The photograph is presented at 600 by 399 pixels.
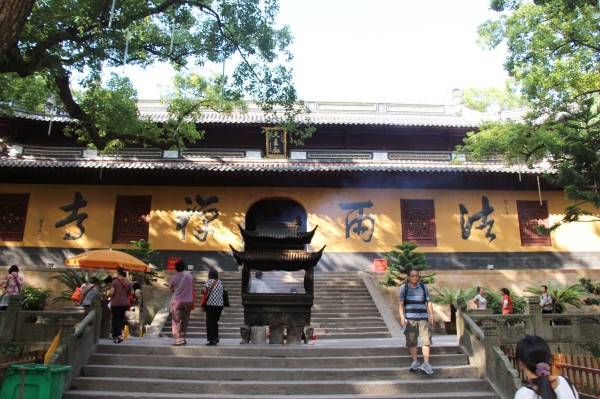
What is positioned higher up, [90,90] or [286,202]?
[90,90]

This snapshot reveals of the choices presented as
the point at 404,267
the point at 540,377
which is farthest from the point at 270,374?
the point at 404,267

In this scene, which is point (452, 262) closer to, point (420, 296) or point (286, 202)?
point (286, 202)

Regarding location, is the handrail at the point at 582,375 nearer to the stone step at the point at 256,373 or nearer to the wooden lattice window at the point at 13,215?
the stone step at the point at 256,373

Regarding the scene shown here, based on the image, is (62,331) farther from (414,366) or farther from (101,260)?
(414,366)

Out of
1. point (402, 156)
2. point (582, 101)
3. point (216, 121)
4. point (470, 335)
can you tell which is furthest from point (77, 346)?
point (402, 156)

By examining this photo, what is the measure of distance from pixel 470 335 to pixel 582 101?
582cm

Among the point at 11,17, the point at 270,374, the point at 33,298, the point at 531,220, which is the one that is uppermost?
the point at 11,17

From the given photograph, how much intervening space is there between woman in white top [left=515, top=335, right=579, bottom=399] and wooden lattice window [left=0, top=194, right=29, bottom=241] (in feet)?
53.9

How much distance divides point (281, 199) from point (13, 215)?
9.22m

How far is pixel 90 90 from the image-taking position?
31.7 feet

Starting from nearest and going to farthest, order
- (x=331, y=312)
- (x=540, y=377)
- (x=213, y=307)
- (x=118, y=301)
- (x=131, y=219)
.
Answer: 1. (x=540, y=377)
2. (x=213, y=307)
3. (x=118, y=301)
4. (x=331, y=312)
5. (x=131, y=219)

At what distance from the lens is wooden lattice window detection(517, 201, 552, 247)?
15.7m

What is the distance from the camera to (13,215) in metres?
15.2

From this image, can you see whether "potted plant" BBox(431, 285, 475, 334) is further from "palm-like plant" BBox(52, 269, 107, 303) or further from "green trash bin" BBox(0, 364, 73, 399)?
"green trash bin" BBox(0, 364, 73, 399)
